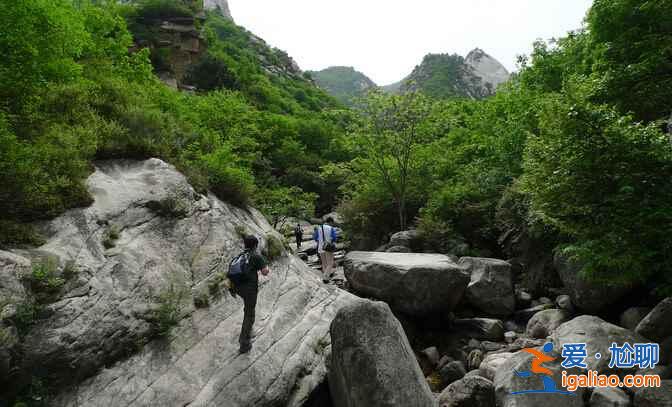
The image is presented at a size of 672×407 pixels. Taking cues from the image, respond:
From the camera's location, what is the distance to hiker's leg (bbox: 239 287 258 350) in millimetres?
7945

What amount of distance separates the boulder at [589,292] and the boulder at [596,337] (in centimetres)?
158

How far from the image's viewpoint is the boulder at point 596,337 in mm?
8008

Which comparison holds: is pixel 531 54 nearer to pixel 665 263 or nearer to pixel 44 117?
pixel 665 263

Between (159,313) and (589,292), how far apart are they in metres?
11.1

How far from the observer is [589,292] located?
35.2 feet

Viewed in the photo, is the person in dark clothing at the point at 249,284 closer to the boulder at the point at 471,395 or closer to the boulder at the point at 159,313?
the boulder at the point at 159,313

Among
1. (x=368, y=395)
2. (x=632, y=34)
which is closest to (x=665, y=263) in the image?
(x=368, y=395)

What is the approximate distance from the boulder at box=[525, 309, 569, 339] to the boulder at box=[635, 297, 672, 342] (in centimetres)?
266

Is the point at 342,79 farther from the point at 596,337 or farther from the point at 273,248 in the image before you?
the point at 596,337

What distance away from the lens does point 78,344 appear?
6586 millimetres

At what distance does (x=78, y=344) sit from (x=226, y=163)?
8016 millimetres

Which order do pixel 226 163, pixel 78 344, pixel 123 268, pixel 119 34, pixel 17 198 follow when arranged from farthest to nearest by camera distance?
1. pixel 119 34
2. pixel 226 163
3. pixel 123 268
4. pixel 17 198
5. pixel 78 344

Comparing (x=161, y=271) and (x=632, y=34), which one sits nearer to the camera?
(x=161, y=271)

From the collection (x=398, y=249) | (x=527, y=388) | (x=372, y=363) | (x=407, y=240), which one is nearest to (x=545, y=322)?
(x=527, y=388)
